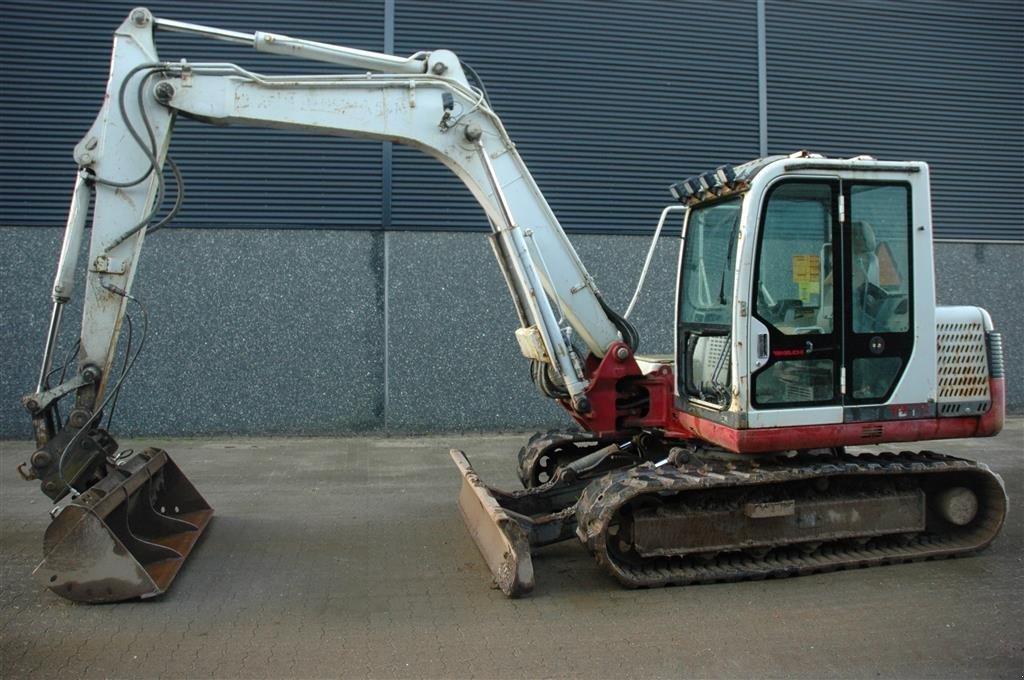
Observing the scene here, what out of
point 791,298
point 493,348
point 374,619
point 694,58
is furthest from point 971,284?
point 374,619

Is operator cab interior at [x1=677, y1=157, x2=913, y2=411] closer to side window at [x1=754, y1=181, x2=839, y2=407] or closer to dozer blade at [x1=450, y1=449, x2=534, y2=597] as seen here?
side window at [x1=754, y1=181, x2=839, y2=407]

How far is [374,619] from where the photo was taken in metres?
4.51

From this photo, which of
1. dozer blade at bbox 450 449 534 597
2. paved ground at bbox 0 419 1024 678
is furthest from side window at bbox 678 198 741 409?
dozer blade at bbox 450 449 534 597

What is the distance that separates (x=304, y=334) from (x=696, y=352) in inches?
232

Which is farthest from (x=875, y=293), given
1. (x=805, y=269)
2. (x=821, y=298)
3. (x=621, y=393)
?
(x=621, y=393)

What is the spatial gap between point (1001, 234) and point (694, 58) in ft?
17.9

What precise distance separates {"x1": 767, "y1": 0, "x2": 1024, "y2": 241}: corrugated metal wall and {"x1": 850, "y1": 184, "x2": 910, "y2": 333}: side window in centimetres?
651

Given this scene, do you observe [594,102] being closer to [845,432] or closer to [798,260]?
[798,260]

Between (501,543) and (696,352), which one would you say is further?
(696,352)

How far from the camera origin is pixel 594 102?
10828 mm

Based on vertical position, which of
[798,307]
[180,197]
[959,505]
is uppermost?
[180,197]

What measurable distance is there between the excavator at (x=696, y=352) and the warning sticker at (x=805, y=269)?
12 mm

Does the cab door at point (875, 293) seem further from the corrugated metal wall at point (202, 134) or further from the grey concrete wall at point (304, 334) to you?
the corrugated metal wall at point (202, 134)

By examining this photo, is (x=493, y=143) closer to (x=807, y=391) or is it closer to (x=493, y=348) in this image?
(x=807, y=391)
